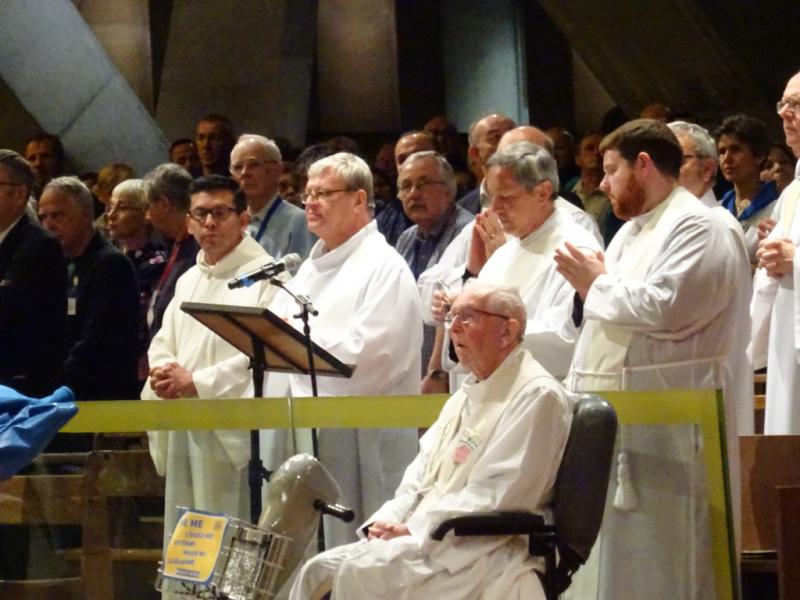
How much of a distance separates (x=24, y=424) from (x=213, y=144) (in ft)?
16.3

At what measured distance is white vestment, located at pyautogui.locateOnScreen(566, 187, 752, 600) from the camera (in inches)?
203

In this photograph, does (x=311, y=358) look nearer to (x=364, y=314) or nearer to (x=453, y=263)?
(x=364, y=314)

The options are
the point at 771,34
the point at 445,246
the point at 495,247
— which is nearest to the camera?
the point at 495,247

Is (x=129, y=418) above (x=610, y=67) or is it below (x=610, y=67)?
below

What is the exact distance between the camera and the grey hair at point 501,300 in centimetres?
514

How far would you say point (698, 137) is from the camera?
6.63 m

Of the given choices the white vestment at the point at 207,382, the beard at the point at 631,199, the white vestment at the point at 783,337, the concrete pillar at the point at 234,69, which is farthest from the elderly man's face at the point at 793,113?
the concrete pillar at the point at 234,69

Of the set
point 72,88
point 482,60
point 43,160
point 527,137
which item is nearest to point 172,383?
point 527,137

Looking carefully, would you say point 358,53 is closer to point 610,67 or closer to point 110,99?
point 110,99

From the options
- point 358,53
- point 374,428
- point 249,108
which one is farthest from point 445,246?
point 358,53

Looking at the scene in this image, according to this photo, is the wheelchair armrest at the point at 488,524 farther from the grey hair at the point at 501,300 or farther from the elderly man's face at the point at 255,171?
the elderly man's face at the point at 255,171

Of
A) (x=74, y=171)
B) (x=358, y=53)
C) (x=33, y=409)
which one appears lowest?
(x=33, y=409)

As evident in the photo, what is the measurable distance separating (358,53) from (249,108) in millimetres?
3257

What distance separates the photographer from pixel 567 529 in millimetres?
4863
